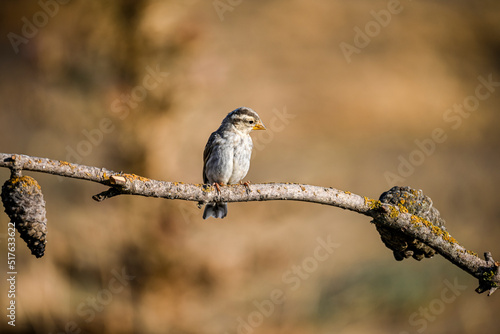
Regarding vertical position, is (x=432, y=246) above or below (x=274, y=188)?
below

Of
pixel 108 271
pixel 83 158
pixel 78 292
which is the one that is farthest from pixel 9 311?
pixel 83 158

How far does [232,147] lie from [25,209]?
10.2ft

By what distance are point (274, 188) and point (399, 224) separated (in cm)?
88

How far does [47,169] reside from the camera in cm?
240

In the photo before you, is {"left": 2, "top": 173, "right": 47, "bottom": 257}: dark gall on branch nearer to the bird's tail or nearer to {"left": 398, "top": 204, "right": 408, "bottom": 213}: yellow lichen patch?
{"left": 398, "top": 204, "right": 408, "bottom": 213}: yellow lichen patch

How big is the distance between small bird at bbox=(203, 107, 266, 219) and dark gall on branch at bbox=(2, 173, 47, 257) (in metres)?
2.96

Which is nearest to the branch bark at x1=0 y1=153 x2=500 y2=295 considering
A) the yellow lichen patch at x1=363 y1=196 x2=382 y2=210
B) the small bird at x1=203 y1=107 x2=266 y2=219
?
the yellow lichen patch at x1=363 y1=196 x2=382 y2=210

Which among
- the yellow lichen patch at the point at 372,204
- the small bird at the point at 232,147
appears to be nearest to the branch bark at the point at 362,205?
the yellow lichen patch at the point at 372,204

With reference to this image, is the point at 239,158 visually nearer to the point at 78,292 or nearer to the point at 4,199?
the point at 4,199

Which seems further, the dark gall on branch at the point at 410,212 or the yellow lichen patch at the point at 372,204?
the dark gall on branch at the point at 410,212

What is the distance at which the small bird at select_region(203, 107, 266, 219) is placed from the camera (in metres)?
5.15

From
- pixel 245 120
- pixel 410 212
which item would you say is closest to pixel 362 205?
pixel 410 212

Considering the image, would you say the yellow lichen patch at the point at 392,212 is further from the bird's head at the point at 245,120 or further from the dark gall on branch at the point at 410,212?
the bird's head at the point at 245,120

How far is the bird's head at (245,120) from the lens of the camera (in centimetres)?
514
